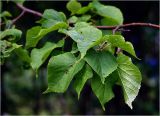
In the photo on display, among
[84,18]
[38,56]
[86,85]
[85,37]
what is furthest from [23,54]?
[86,85]

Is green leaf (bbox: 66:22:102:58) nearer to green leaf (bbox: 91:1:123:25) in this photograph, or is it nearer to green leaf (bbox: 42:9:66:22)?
green leaf (bbox: 42:9:66:22)

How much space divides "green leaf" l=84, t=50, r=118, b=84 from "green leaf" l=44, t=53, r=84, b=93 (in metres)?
0.02

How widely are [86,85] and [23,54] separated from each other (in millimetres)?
1819

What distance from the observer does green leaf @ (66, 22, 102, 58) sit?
751 mm

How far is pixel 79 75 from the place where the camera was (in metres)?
0.79

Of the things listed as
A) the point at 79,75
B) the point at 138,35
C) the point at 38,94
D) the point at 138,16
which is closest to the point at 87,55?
the point at 79,75

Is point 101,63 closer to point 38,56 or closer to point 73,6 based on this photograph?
point 38,56

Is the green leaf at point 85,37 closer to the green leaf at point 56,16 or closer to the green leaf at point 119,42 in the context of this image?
the green leaf at point 119,42

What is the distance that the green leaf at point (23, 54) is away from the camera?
39.6 inches

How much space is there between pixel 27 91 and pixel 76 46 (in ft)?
10.9

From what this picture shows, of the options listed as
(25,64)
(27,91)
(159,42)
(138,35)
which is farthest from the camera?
(27,91)

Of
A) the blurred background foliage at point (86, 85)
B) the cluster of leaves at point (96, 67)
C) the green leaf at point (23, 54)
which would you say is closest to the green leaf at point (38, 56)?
the green leaf at point (23, 54)

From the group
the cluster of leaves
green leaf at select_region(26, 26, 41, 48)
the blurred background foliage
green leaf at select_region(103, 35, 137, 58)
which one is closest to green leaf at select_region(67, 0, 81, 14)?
green leaf at select_region(26, 26, 41, 48)

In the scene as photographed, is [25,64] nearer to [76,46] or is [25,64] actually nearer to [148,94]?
[76,46]
